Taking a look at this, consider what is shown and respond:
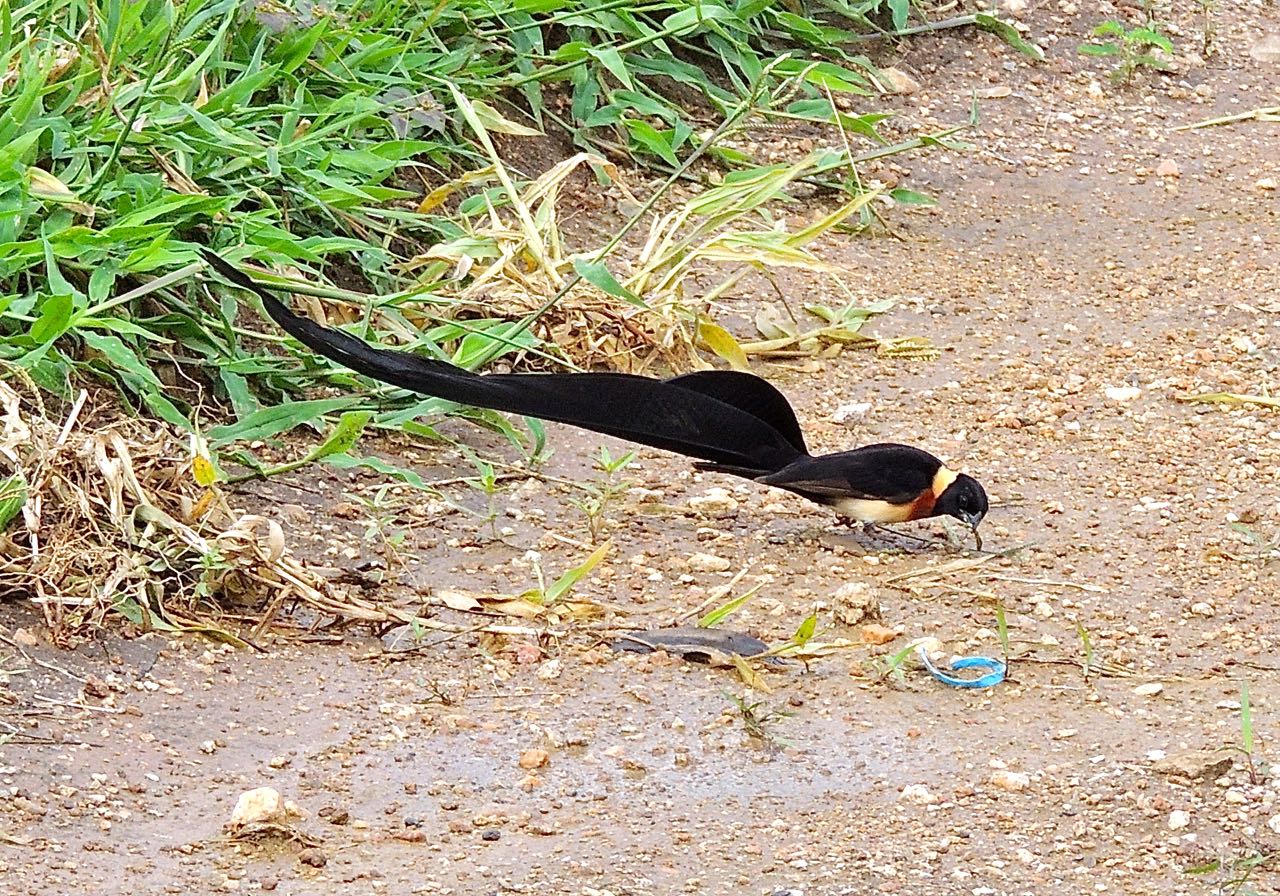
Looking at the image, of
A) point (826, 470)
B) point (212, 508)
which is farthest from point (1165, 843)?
point (212, 508)

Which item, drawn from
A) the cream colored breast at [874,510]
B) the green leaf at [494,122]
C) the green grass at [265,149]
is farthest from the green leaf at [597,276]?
the green leaf at [494,122]

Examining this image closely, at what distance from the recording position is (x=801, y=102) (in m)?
4.80

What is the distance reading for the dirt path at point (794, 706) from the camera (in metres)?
2.08

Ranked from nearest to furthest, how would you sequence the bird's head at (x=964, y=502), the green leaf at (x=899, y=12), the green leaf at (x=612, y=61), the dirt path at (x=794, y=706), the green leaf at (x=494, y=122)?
the dirt path at (x=794, y=706) < the bird's head at (x=964, y=502) < the green leaf at (x=494, y=122) < the green leaf at (x=612, y=61) < the green leaf at (x=899, y=12)

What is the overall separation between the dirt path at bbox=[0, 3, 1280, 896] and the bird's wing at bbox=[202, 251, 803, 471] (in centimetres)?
16

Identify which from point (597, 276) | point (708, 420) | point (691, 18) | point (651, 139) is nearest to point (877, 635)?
point (708, 420)

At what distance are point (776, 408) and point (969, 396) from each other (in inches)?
29.1

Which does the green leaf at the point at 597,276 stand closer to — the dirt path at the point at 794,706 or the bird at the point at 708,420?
the bird at the point at 708,420

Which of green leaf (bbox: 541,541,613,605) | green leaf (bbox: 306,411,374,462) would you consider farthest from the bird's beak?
green leaf (bbox: 306,411,374,462)

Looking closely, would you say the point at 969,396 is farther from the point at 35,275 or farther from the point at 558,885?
the point at 558,885

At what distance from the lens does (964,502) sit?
3.09 m

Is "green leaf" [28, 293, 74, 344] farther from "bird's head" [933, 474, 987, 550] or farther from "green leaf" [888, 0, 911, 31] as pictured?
"green leaf" [888, 0, 911, 31]

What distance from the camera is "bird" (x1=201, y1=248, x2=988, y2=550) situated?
9.62 ft

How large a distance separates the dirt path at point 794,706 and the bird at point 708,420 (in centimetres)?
10
